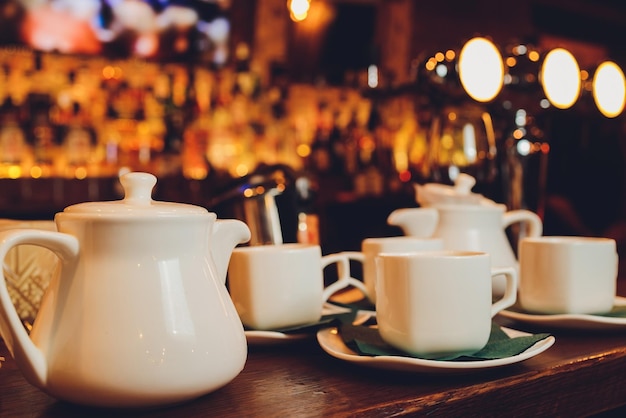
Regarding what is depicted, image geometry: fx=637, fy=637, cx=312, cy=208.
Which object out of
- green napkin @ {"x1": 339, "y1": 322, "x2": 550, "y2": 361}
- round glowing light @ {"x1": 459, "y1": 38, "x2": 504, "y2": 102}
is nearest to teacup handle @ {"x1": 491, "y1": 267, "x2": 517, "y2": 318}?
green napkin @ {"x1": 339, "y1": 322, "x2": 550, "y2": 361}

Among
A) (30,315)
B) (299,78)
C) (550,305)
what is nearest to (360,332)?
(550,305)

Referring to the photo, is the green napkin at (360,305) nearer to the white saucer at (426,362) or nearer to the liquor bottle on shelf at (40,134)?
the white saucer at (426,362)

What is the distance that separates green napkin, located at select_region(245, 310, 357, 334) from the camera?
0.75 m

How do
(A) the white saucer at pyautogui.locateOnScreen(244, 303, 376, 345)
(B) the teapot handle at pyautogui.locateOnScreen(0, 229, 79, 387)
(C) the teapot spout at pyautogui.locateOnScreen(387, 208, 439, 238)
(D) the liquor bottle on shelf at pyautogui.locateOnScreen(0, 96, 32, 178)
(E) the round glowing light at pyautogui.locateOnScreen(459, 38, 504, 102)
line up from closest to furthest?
(B) the teapot handle at pyautogui.locateOnScreen(0, 229, 79, 387)
(A) the white saucer at pyautogui.locateOnScreen(244, 303, 376, 345)
(C) the teapot spout at pyautogui.locateOnScreen(387, 208, 439, 238)
(E) the round glowing light at pyautogui.locateOnScreen(459, 38, 504, 102)
(D) the liquor bottle on shelf at pyautogui.locateOnScreen(0, 96, 32, 178)

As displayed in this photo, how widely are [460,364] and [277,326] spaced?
24cm

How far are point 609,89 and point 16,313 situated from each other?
1.67 meters

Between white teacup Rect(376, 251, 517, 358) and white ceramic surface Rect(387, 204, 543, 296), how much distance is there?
33 cm

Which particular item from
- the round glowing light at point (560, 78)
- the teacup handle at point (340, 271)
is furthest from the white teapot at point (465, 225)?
the round glowing light at point (560, 78)

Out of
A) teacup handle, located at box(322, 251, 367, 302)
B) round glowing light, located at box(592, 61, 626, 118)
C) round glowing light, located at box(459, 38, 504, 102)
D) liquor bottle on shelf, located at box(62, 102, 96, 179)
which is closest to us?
teacup handle, located at box(322, 251, 367, 302)

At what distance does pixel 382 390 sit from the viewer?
1.94 ft

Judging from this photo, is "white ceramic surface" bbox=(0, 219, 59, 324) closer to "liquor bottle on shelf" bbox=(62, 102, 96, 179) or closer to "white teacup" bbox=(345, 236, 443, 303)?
"white teacup" bbox=(345, 236, 443, 303)

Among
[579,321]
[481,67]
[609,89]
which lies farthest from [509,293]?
[609,89]

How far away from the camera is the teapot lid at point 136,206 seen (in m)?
0.54

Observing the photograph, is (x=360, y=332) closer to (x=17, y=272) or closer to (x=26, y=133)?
(x=17, y=272)
